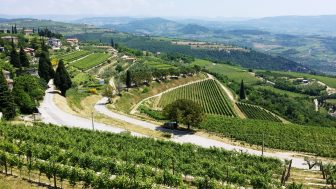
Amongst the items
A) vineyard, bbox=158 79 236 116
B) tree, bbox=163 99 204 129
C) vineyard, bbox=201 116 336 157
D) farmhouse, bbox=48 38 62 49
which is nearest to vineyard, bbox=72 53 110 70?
farmhouse, bbox=48 38 62 49

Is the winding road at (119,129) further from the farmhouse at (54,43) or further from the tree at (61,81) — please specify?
the farmhouse at (54,43)

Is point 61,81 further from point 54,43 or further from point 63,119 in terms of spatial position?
point 54,43

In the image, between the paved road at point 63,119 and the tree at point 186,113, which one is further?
the tree at point 186,113

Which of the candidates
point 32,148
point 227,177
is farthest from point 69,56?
point 227,177

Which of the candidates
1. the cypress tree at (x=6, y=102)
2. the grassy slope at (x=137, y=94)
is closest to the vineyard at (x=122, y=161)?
the cypress tree at (x=6, y=102)

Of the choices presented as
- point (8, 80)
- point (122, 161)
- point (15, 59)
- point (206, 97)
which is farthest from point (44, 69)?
point (122, 161)

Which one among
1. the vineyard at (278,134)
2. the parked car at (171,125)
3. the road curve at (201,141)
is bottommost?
the vineyard at (278,134)

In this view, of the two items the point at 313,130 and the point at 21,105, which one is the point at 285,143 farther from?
the point at 21,105
